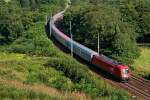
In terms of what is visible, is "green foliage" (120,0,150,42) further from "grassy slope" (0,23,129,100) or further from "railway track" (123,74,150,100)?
"railway track" (123,74,150,100)

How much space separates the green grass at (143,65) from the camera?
170 feet

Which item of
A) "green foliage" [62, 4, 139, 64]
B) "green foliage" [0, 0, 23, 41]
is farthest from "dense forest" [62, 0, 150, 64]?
"green foliage" [0, 0, 23, 41]

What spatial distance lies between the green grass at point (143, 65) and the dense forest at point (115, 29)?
1.10 m

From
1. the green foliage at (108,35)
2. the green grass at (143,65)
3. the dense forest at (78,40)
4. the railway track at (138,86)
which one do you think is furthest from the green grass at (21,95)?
the green foliage at (108,35)

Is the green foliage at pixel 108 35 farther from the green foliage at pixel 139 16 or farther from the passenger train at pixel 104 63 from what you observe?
the green foliage at pixel 139 16

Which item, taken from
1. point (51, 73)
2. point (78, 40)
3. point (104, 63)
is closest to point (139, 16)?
point (78, 40)

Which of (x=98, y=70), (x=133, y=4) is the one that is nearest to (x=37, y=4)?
(x=133, y=4)

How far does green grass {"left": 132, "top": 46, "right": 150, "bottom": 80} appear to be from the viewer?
170 ft

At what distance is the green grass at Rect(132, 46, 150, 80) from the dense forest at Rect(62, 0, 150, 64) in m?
1.10

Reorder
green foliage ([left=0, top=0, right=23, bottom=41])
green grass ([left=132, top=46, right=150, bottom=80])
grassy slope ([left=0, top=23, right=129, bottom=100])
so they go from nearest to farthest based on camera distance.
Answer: grassy slope ([left=0, top=23, right=129, bottom=100])
green grass ([left=132, top=46, right=150, bottom=80])
green foliage ([left=0, top=0, right=23, bottom=41])

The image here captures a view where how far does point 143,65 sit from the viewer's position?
58.2 metres

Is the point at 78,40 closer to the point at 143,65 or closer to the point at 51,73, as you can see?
the point at 143,65

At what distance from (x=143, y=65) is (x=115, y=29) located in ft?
33.1

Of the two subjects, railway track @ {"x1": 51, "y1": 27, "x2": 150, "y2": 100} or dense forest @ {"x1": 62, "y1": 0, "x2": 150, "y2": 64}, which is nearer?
railway track @ {"x1": 51, "y1": 27, "x2": 150, "y2": 100}
